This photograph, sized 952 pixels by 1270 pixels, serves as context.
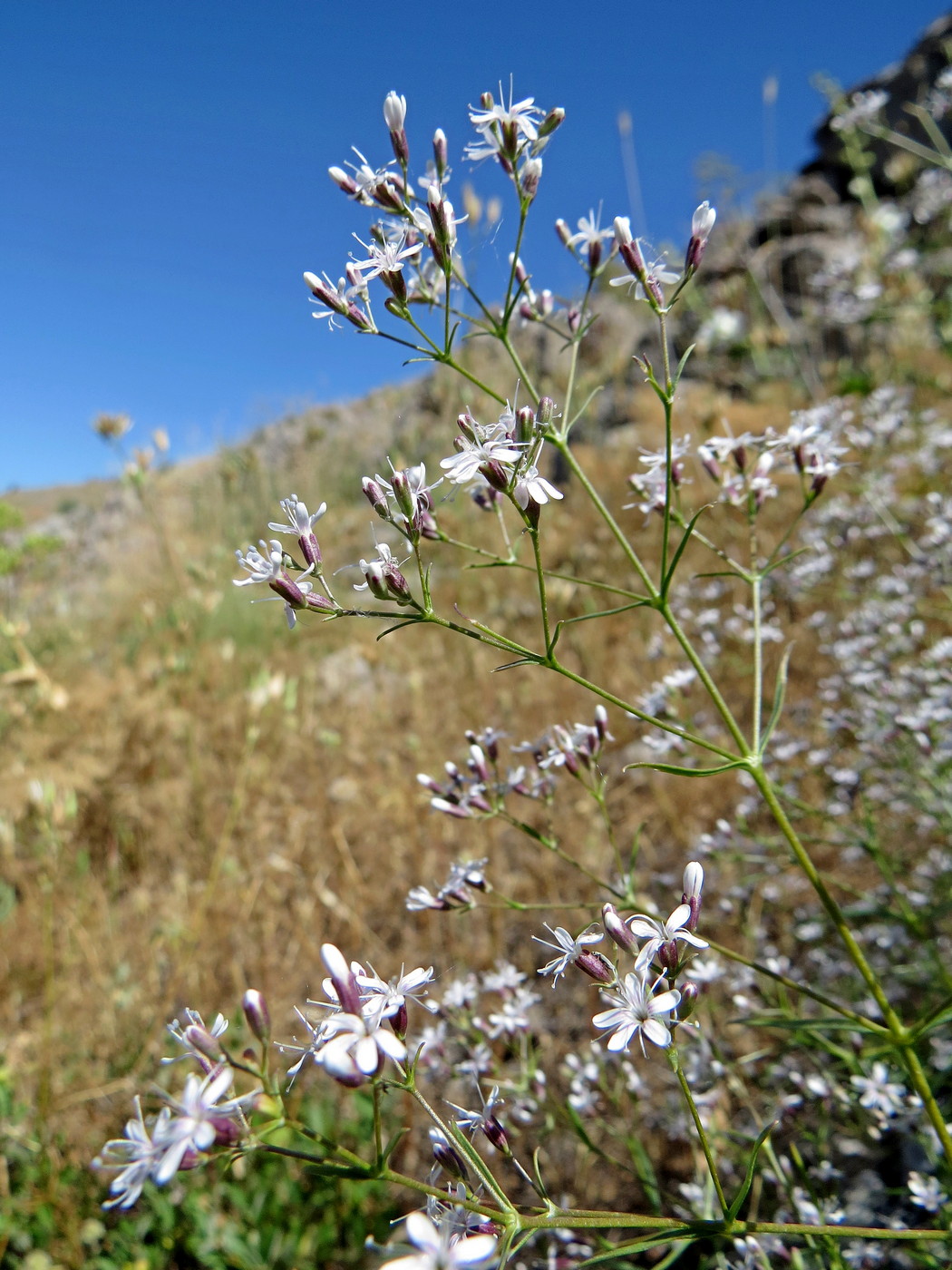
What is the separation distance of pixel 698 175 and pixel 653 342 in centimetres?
412

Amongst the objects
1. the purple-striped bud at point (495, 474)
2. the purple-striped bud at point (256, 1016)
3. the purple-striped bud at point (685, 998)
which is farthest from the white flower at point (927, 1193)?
the purple-striped bud at point (495, 474)

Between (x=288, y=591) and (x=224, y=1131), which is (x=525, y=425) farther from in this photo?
(x=224, y=1131)

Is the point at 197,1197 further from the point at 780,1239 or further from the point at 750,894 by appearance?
the point at 750,894

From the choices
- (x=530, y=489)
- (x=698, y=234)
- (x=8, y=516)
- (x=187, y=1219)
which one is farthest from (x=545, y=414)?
(x=8, y=516)

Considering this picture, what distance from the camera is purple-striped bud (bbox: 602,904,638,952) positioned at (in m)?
1.11

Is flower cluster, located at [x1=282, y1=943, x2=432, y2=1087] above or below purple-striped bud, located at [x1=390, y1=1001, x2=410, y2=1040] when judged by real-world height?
above

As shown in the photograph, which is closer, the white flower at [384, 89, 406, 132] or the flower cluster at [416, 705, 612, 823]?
the white flower at [384, 89, 406, 132]

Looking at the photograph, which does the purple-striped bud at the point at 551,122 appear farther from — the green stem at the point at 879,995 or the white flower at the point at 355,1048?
the white flower at the point at 355,1048

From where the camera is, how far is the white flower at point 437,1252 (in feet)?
2.36

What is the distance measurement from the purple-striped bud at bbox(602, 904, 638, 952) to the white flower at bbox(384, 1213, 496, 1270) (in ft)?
1.43

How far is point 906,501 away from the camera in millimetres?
4668

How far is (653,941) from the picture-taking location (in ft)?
3.42

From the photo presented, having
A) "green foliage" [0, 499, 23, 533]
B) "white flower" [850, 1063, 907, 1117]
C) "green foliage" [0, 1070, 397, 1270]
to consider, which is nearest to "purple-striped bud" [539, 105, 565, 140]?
"white flower" [850, 1063, 907, 1117]

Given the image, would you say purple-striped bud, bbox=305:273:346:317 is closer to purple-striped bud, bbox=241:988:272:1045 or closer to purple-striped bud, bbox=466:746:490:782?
purple-striped bud, bbox=466:746:490:782
